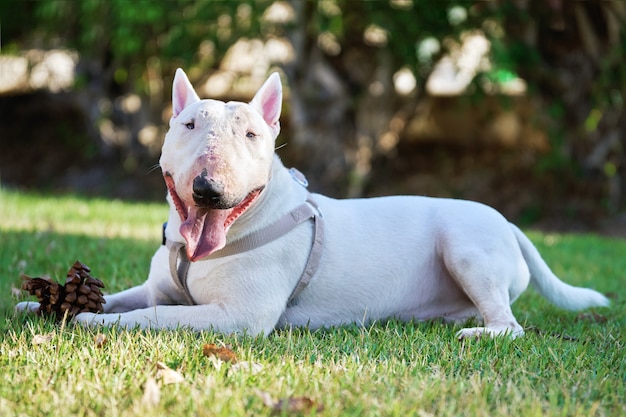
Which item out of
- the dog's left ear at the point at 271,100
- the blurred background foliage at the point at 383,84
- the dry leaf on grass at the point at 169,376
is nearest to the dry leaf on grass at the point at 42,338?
the dry leaf on grass at the point at 169,376

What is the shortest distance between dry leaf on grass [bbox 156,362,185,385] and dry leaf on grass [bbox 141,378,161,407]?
9cm

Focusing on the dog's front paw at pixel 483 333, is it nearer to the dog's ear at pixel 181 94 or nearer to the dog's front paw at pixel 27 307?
the dog's ear at pixel 181 94

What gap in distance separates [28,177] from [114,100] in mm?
2570

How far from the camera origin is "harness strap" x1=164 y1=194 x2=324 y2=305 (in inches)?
136

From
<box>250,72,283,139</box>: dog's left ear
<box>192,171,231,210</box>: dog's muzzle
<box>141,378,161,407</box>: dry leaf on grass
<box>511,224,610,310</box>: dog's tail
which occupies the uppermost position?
<box>250,72,283,139</box>: dog's left ear

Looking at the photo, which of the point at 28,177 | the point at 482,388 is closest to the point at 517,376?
the point at 482,388

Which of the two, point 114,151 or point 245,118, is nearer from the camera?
point 245,118

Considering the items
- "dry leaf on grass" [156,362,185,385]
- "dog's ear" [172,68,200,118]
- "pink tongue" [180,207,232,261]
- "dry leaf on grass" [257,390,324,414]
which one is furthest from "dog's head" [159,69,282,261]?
"dry leaf on grass" [257,390,324,414]

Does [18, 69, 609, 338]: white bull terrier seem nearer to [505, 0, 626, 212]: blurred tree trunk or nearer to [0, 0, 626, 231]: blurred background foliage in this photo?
[0, 0, 626, 231]: blurred background foliage

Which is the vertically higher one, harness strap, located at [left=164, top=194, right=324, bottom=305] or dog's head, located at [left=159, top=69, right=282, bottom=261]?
dog's head, located at [left=159, top=69, right=282, bottom=261]

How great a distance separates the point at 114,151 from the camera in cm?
1266

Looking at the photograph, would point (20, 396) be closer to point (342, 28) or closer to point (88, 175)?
point (342, 28)

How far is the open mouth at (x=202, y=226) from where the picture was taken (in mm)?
3156

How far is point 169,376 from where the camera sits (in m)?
2.60
